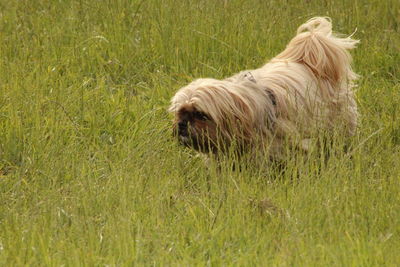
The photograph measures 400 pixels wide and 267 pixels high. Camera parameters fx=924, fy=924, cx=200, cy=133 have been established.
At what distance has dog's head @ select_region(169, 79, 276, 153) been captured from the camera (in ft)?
19.1

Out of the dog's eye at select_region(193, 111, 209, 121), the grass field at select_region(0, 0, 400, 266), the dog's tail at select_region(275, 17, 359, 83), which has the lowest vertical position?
the grass field at select_region(0, 0, 400, 266)

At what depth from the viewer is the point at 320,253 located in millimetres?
4281

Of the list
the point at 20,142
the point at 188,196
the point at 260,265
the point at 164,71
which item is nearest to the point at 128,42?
the point at 164,71

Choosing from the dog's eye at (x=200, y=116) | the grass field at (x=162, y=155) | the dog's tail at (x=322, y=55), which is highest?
the dog's tail at (x=322, y=55)

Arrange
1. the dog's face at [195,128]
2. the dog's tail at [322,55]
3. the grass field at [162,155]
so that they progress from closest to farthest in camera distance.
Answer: the grass field at [162,155], the dog's face at [195,128], the dog's tail at [322,55]

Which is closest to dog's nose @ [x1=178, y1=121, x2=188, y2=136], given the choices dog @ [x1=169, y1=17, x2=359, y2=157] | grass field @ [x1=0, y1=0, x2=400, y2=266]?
dog @ [x1=169, y1=17, x2=359, y2=157]

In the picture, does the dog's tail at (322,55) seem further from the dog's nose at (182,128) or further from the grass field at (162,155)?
the dog's nose at (182,128)

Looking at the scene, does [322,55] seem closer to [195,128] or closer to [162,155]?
[195,128]

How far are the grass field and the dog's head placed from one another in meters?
0.21

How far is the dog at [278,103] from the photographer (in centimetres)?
585

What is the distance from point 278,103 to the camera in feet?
20.3

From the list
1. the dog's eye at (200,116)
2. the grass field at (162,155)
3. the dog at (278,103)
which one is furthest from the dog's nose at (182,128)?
the grass field at (162,155)

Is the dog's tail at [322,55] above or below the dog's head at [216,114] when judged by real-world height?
above

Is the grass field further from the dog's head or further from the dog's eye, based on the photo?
the dog's eye
